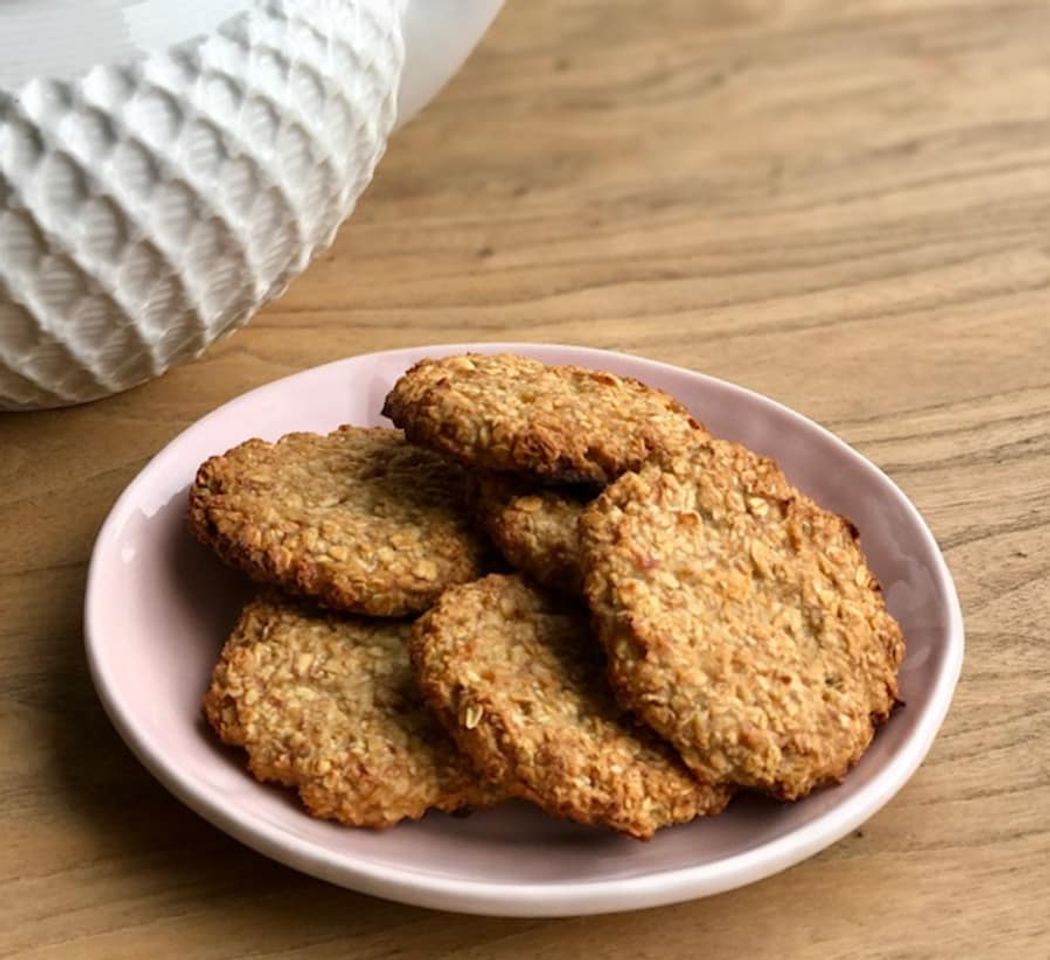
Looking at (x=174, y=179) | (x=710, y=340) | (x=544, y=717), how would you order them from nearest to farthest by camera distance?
(x=544, y=717), (x=174, y=179), (x=710, y=340)

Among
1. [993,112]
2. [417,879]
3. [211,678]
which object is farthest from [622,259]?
[417,879]

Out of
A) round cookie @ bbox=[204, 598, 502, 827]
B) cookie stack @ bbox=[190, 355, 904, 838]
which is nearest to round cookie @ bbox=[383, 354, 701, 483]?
cookie stack @ bbox=[190, 355, 904, 838]

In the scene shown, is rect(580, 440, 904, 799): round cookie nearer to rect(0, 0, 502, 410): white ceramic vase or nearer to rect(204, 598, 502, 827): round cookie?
rect(204, 598, 502, 827): round cookie

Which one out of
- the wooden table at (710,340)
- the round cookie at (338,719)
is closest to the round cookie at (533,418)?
the round cookie at (338,719)

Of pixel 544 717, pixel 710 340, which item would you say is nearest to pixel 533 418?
pixel 544 717

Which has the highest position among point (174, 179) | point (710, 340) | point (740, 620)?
point (174, 179)

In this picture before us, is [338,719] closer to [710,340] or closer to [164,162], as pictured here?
[164,162]
